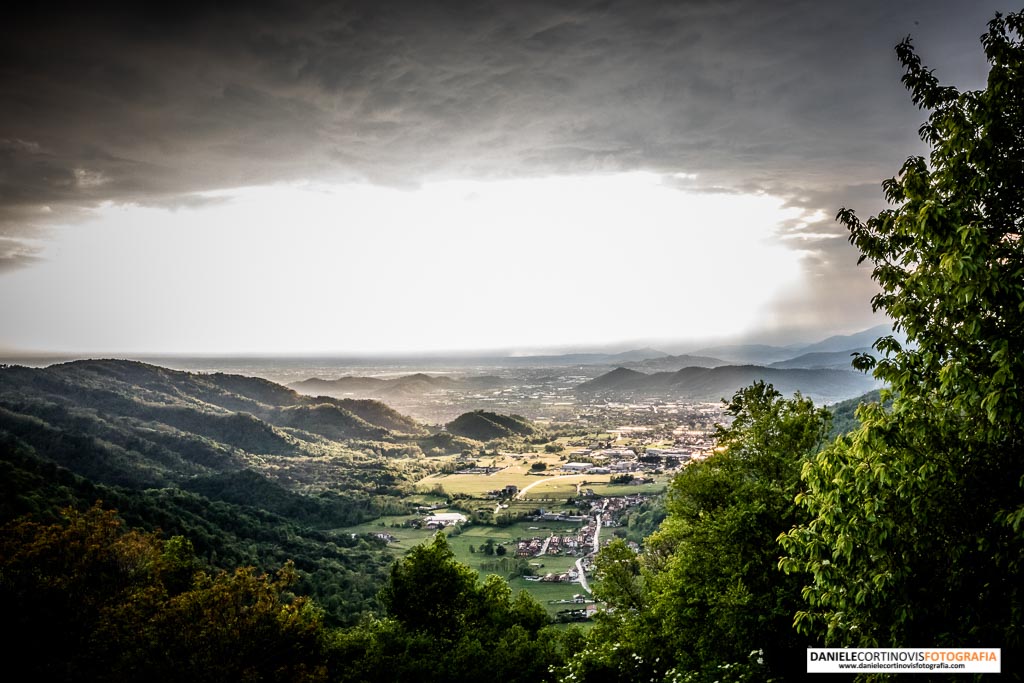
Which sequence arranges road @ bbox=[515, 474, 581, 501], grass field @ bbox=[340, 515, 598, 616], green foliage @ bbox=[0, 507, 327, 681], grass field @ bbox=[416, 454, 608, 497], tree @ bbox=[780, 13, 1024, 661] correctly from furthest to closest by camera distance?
grass field @ bbox=[416, 454, 608, 497]
road @ bbox=[515, 474, 581, 501]
grass field @ bbox=[340, 515, 598, 616]
green foliage @ bbox=[0, 507, 327, 681]
tree @ bbox=[780, 13, 1024, 661]

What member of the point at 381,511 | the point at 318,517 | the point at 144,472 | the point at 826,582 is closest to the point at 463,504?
the point at 381,511

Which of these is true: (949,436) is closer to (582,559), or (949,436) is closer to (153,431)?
(582,559)

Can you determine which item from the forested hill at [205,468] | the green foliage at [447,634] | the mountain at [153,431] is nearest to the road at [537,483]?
the forested hill at [205,468]

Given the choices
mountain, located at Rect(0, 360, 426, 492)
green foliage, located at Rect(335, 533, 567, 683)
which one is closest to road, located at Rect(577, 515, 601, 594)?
green foliage, located at Rect(335, 533, 567, 683)

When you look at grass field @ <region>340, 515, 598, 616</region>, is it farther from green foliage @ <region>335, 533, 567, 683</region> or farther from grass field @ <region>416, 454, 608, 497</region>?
green foliage @ <region>335, 533, 567, 683</region>

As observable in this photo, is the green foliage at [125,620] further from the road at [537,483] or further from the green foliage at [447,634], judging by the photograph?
the road at [537,483]
